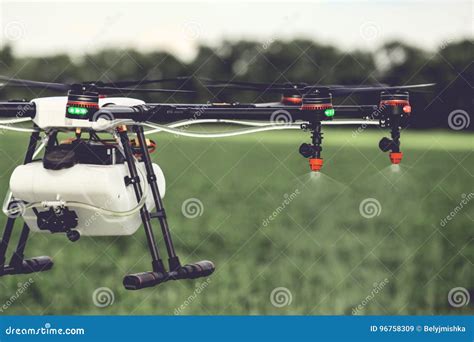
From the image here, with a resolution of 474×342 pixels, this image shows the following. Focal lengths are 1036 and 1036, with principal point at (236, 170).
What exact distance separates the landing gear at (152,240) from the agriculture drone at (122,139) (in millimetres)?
15

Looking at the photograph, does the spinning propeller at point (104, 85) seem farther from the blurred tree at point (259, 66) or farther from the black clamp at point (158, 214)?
the blurred tree at point (259, 66)

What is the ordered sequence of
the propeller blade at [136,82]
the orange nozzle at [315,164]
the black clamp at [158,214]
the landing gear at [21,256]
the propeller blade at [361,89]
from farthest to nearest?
1. the landing gear at [21,256]
2. the black clamp at [158,214]
3. the orange nozzle at [315,164]
4. the propeller blade at [361,89]
5. the propeller blade at [136,82]

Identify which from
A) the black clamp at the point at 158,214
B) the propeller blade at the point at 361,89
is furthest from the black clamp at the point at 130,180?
the propeller blade at the point at 361,89

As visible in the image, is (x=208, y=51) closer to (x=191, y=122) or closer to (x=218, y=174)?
(x=218, y=174)

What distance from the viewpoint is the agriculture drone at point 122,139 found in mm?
14812

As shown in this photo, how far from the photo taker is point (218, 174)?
5166 centimetres

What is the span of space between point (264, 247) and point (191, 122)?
1448 cm

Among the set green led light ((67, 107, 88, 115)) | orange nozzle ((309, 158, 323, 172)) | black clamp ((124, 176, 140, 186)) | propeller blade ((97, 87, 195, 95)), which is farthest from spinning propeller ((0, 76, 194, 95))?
orange nozzle ((309, 158, 323, 172))

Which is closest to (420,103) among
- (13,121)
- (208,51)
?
(13,121)

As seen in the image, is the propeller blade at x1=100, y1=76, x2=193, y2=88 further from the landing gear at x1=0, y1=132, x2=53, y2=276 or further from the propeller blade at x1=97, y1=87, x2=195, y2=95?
the landing gear at x1=0, y1=132, x2=53, y2=276

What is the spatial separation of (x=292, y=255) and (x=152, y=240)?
11986 mm

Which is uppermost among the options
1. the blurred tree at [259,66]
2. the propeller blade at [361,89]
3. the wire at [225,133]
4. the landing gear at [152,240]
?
the blurred tree at [259,66]

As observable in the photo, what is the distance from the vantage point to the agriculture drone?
1481cm

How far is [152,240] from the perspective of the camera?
49.9 feet
